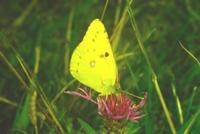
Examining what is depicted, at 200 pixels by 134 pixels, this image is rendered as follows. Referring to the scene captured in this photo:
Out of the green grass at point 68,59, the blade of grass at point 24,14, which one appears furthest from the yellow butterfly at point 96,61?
the blade of grass at point 24,14

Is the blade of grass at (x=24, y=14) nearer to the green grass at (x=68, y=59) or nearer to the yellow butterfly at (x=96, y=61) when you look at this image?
the green grass at (x=68, y=59)

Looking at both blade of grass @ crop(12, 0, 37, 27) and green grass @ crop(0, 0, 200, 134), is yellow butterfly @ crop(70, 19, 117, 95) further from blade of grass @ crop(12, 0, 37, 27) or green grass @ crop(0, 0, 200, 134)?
blade of grass @ crop(12, 0, 37, 27)

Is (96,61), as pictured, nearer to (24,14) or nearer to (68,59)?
(68,59)

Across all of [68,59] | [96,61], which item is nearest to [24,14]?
[68,59]

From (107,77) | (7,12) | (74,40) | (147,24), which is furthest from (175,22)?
(107,77)

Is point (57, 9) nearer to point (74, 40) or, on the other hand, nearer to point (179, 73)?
point (74, 40)

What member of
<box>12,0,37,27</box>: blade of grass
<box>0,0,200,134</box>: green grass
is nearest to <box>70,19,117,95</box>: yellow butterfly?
<box>0,0,200,134</box>: green grass
